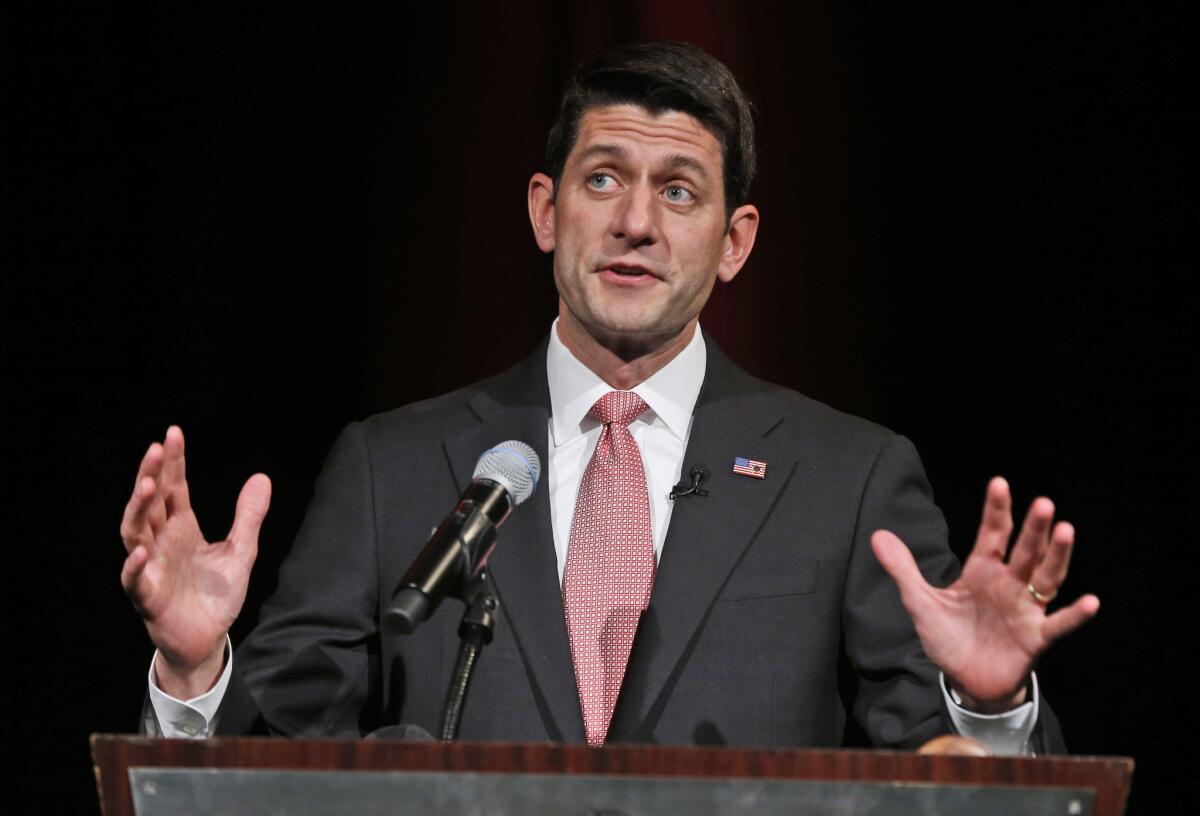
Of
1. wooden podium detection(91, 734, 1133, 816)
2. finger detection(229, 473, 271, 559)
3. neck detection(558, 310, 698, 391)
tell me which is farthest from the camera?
neck detection(558, 310, 698, 391)

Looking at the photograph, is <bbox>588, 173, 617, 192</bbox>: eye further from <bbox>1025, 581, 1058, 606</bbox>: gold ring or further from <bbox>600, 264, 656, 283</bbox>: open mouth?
<bbox>1025, 581, 1058, 606</bbox>: gold ring

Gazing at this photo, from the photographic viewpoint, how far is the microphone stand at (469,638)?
4.58ft

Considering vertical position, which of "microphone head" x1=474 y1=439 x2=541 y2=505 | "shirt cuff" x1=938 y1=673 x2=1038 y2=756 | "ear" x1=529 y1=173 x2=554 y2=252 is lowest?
"shirt cuff" x1=938 y1=673 x2=1038 y2=756

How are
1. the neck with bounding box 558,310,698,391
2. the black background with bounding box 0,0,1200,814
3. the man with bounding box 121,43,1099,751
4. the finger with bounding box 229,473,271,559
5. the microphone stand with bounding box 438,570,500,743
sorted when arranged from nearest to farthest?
the microphone stand with bounding box 438,570,500,743 < the finger with bounding box 229,473,271,559 < the man with bounding box 121,43,1099,751 < the neck with bounding box 558,310,698,391 < the black background with bounding box 0,0,1200,814

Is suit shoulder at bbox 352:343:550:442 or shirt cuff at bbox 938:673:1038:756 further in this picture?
suit shoulder at bbox 352:343:550:442

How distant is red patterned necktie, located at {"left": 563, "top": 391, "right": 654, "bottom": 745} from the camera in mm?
2002

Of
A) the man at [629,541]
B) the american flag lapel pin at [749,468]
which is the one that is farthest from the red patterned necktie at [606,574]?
the american flag lapel pin at [749,468]

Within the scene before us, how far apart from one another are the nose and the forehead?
7cm

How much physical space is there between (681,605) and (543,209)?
79cm

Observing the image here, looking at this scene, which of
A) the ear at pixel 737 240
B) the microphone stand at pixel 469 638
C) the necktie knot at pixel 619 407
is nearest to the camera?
the microphone stand at pixel 469 638

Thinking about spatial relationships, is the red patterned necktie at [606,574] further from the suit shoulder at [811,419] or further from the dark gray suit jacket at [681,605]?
Result: the suit shoulder at [811,419]

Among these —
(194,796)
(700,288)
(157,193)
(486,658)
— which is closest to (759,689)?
(486,658)

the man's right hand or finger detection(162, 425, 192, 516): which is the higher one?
finger detection(162, 425, 192, 516)

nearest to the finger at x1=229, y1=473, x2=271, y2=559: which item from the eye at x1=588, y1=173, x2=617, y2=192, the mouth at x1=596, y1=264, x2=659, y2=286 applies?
the mouth at x1=596, y1=264, x2=659, y2=286
